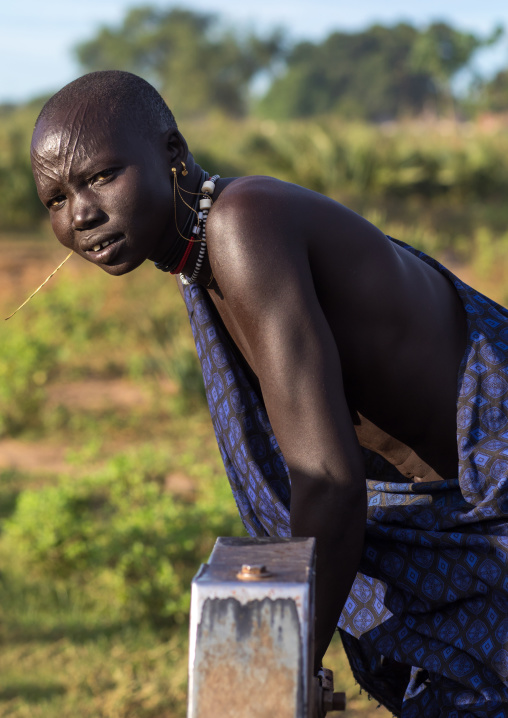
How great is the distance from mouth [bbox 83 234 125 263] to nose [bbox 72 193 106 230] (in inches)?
1.4

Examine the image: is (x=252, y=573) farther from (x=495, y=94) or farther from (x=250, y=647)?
(x=495, y=94)

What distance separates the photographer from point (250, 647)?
1033 millimetres

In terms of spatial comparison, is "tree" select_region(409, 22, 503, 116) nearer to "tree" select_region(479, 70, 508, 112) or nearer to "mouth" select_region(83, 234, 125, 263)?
"tree" select_region(479, 70, 508, 112)

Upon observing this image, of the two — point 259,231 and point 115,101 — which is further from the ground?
point 115,101

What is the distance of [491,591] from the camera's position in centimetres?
162

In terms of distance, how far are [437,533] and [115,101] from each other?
0.91m

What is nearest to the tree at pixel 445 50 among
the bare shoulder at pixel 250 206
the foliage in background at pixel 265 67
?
the foliage in background at pixel 265 67

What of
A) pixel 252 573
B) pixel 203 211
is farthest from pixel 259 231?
pixel 252 573

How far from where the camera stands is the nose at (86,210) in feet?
5.18

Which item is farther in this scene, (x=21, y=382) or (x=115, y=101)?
(x=21, y=382)

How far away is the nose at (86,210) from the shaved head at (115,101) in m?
0.13

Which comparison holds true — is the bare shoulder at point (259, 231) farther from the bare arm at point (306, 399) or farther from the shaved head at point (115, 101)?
the shaved head at point (115, 101)

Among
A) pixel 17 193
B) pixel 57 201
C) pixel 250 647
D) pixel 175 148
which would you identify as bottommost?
pixel 250 647

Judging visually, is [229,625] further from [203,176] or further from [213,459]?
[213,459]
